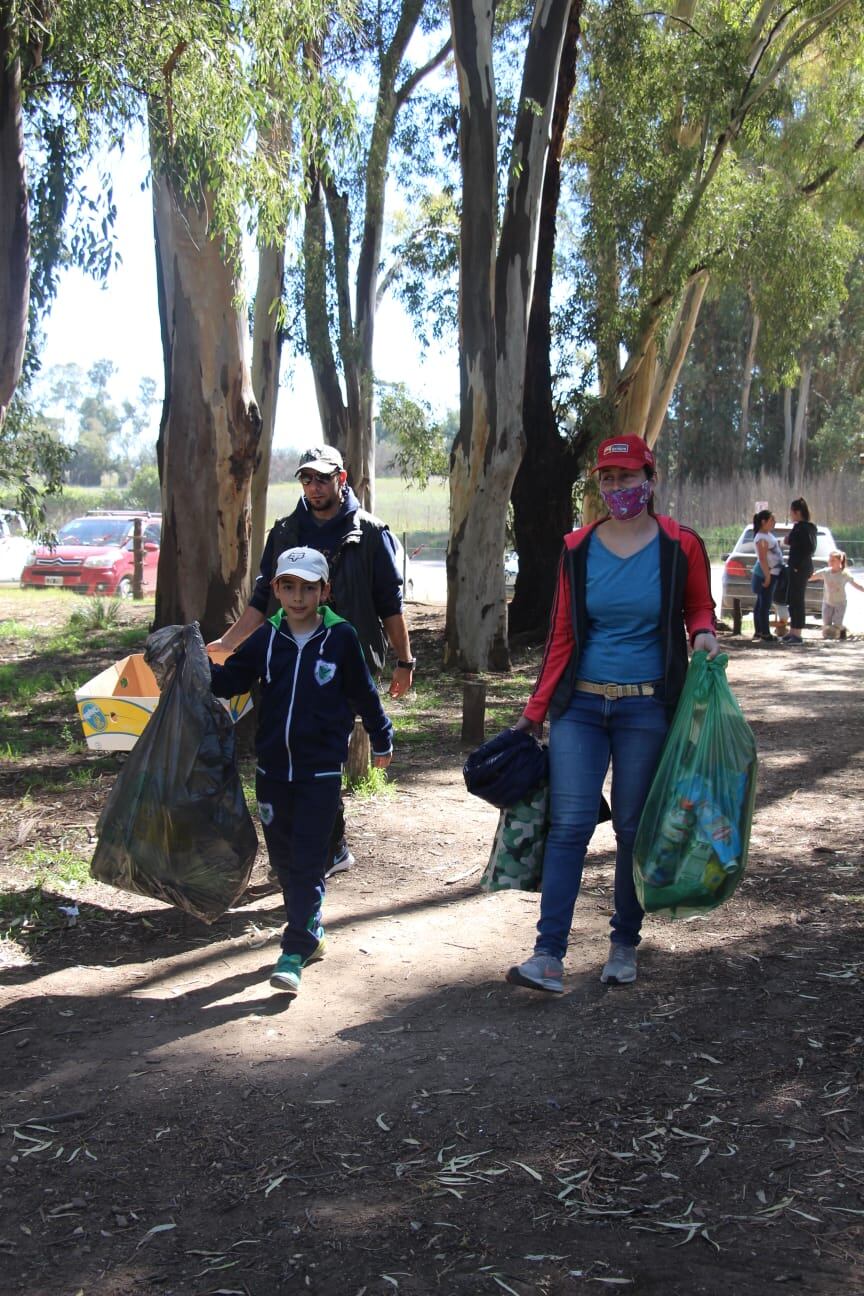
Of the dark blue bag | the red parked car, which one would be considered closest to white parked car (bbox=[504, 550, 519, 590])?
the red parked car

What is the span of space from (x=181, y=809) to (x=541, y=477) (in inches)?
500

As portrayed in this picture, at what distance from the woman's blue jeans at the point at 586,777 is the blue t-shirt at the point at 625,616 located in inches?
3.9

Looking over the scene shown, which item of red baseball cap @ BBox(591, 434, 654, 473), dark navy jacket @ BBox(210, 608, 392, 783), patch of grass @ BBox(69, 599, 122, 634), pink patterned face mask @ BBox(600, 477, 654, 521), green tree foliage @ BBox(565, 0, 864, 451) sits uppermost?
green tree foliage @ BBox(565, 0, 864, 451)

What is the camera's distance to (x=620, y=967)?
487cm

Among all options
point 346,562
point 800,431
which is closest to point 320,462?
point 346,562

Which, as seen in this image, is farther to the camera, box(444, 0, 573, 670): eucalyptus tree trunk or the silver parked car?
the silver parked car

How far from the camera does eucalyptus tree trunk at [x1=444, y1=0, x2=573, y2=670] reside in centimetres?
1352

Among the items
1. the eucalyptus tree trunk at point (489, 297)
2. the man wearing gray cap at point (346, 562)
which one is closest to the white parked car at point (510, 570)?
the eucalyptus tree trunk at point (489, 297)

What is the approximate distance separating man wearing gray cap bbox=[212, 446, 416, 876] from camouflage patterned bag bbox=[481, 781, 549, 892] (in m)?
0.97

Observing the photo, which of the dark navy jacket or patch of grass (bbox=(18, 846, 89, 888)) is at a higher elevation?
the dark navy jacket

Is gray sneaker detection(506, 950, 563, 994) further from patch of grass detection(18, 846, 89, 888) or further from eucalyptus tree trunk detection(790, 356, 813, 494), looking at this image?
eucalyptus tree trunk detection(790, 356, 813, 494)

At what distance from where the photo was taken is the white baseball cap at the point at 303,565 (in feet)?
15.7

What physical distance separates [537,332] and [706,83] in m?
3.56

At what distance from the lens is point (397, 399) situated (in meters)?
22.0
